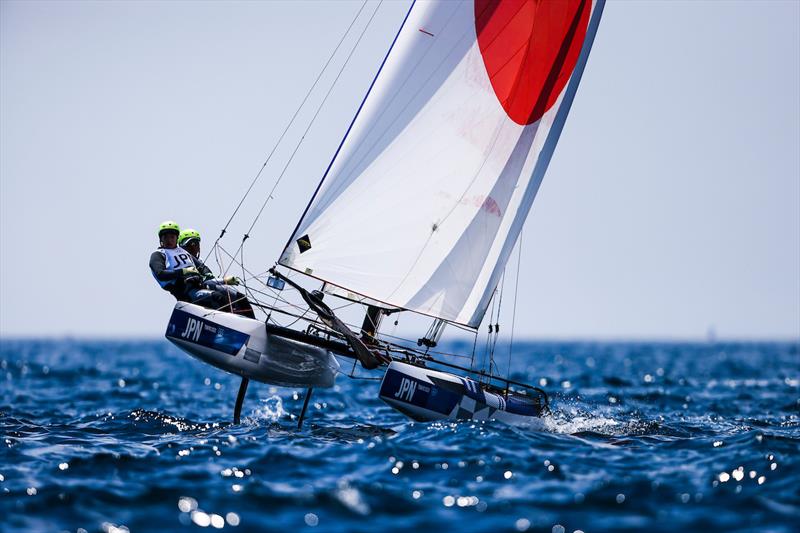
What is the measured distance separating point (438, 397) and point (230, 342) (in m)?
2.70

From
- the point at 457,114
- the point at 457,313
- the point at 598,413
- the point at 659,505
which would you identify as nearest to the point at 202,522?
the point at 659,505

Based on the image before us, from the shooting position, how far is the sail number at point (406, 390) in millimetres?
10984

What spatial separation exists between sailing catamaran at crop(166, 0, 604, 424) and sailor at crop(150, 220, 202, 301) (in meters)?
0.52

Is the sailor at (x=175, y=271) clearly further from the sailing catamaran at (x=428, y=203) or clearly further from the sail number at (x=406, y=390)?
the sail number at (x=406, y=390)

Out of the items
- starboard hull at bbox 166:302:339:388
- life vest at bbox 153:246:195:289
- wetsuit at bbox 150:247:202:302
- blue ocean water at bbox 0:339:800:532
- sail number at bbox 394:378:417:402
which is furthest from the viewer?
life vest at bbox 153:246:195:289

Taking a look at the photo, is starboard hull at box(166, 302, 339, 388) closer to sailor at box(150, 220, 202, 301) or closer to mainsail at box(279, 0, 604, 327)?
sailor at box(150, 220, 202, 301)

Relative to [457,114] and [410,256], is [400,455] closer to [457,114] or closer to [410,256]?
[410,256]

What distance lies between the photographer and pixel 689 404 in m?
18.8

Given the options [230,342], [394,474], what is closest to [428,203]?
[230,342]

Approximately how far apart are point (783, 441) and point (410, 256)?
5001mm

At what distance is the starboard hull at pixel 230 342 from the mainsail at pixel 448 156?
1.05 m

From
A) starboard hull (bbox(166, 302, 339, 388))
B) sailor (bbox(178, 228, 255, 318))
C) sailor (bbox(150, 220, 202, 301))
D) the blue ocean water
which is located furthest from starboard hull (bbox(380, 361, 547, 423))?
sailor (bbox(150, 220, 202, 301))

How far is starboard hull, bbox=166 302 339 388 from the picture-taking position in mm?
11203

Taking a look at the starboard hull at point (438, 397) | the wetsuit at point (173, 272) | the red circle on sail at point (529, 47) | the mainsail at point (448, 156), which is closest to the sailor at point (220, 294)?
the wetsuit at point (173, 272)
